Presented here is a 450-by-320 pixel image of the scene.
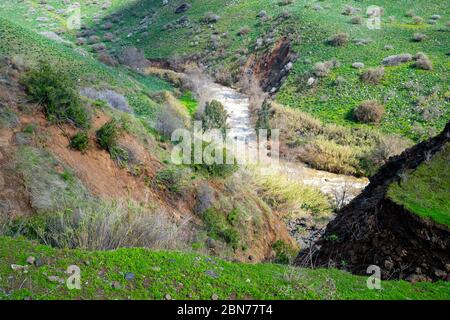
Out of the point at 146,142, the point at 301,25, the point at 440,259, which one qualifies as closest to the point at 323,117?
the point at 301,25

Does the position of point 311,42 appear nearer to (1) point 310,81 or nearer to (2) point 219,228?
(1) point 310,81

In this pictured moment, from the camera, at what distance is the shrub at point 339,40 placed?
117ft

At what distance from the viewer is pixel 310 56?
116 feet

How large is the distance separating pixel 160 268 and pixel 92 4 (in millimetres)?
69937

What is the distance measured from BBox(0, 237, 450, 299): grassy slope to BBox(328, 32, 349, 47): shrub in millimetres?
33921

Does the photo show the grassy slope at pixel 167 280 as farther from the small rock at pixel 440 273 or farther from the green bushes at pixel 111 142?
the green bushes at pixel 111 142

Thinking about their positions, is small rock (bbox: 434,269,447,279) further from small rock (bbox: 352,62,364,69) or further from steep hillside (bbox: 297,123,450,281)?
small rock (bbox: 352,62,364,69)

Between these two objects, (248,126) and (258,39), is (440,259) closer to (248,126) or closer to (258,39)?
(248,126)

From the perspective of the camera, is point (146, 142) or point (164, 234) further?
point (146, 142)

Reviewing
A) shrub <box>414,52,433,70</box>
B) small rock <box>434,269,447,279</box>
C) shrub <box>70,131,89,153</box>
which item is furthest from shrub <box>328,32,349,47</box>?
small rock <box>434,269,447,279</box>

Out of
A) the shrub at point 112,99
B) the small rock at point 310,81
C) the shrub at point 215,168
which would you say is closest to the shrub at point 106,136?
the shrub at point 215,168

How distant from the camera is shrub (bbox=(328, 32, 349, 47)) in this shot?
117 ft

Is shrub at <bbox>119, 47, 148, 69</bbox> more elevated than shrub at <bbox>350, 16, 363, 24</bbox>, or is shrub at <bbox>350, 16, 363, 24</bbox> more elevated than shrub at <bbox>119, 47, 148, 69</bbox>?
shrub at <bbox>350, 16, 363, 24</bbox>

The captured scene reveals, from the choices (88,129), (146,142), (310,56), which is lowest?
(310,56)
